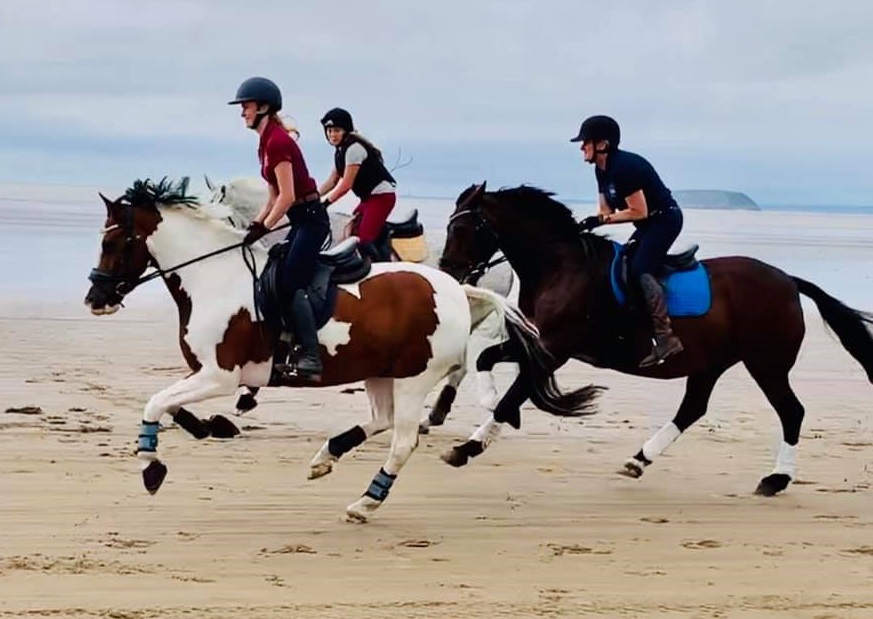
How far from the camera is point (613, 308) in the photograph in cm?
1031

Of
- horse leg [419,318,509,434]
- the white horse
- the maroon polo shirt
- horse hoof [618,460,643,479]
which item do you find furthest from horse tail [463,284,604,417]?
the maroon polo shirt

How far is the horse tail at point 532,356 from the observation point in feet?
30.6

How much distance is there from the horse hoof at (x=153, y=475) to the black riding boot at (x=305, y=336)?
3.05 feet

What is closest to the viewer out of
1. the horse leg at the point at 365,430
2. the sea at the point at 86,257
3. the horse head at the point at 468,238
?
the horse leg at the point at 365,430

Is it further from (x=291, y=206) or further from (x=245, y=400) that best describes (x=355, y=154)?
(x=291, y=206)

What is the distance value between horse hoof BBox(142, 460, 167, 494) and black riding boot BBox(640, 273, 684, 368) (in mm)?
3510

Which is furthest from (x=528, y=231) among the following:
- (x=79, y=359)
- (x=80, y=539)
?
(x=79, y=359)

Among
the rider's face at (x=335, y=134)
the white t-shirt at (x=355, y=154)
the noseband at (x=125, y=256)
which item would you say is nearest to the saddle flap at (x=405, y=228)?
the white t-shirt at (x=355, y=154)

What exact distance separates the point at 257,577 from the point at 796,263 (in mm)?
35531

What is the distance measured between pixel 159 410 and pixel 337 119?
3.26 meters

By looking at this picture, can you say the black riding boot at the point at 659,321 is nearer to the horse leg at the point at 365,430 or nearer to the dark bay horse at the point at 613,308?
the dark bay horse at the point at 613,308

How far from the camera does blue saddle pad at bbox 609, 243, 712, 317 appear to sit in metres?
10.3

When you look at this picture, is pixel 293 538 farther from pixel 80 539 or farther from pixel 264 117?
pixel 264 117

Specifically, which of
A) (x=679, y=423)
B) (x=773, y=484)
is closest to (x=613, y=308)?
(x=679, y=423)
